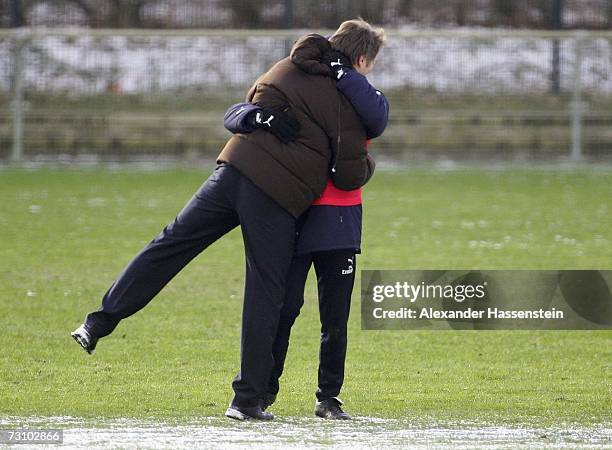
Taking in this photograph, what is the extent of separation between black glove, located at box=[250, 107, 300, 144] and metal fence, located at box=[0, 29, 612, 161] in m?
16.6

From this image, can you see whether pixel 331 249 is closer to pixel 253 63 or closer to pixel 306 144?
pixel 306 144

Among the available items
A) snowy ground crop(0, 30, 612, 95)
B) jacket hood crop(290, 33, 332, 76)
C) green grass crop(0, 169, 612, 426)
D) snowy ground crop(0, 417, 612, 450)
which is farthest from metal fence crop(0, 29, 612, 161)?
snowy ground crop(0, 417, 612, 450)

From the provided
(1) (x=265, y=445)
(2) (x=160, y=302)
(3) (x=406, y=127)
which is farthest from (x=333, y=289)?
(3) (x=406, y=127)

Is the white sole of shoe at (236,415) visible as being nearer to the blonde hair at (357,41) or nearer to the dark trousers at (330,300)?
the dark trousers at (330,300)

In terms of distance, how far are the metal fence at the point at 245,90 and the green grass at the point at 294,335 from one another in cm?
532

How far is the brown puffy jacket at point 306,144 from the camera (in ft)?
19.6

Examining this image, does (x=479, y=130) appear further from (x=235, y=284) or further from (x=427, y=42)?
(x=235, y=284)

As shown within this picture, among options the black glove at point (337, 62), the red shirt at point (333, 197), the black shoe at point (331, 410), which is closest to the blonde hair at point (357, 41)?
the black glove at point (337, 62)

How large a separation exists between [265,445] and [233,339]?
3.11m

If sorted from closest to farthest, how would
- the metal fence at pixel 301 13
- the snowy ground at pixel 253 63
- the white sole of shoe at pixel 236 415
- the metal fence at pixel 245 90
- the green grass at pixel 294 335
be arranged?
the white sole of shoe at pixel 236 415
the green grass at pixel 294 335
the metal fence at pixel 245 90
the snowy ground at pixel 253 63
the metal fence at pixel 301 13

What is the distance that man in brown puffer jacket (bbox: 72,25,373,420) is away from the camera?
599cm

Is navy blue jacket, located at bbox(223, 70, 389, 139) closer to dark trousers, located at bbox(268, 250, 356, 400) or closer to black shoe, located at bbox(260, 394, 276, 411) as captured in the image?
dark trousers, located at bbox(268, 250, 356, 400)

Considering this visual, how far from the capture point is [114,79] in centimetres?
2283

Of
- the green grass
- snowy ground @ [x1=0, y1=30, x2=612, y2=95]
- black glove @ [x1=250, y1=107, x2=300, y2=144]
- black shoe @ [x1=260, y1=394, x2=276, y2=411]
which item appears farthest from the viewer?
snowy ground @ [x1=0, y1=30, x2=612, y2=95]
